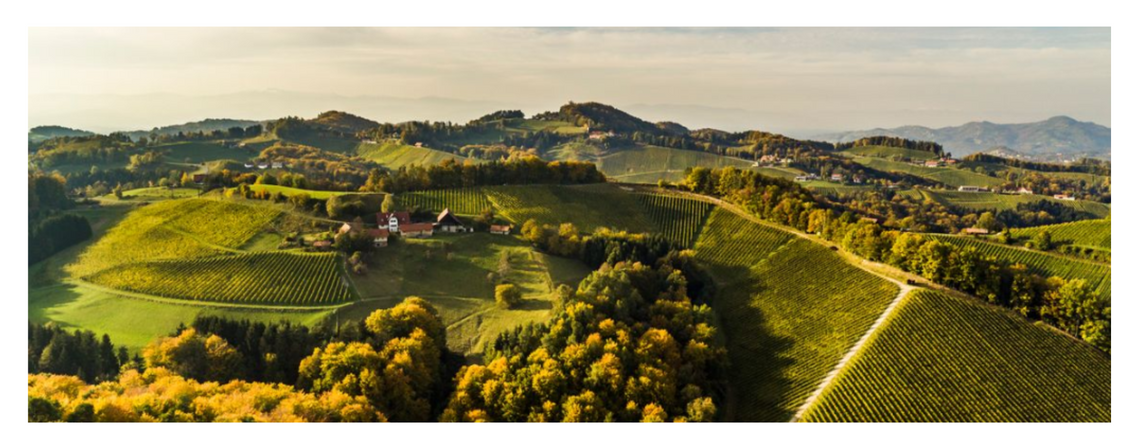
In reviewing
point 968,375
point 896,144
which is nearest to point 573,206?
point 968,375

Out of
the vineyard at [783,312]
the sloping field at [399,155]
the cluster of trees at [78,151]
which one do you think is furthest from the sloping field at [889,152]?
the cluster of trees at [78,151]

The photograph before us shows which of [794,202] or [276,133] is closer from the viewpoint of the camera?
[794,202]

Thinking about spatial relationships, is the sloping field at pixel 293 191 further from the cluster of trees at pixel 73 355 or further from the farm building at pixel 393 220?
the cluster of trees at pixel 73 355

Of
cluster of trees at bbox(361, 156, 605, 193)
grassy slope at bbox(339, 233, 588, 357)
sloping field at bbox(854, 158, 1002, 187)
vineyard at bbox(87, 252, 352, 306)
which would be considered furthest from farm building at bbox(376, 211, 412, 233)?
sloping field at bbox(854, 158, 1002, 187)

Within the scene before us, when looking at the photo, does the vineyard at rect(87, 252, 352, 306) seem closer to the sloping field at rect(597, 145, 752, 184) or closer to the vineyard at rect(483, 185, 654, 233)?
the vineyard at rect(483, 185, 654, 233)

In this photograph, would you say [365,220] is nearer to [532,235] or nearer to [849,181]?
[532,235]

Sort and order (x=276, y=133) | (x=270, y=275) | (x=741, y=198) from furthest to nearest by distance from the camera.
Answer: (x=276, y=133)
(x=741, y=198)
(x=270, y=275)

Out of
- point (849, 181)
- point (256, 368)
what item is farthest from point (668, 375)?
point (849, 181)
